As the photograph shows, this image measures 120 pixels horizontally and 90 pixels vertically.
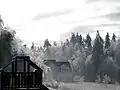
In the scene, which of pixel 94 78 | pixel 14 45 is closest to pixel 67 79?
pixel 94 78

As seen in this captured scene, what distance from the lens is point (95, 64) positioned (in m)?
83.1

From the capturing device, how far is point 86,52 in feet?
343

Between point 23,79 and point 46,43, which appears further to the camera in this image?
point 46,43

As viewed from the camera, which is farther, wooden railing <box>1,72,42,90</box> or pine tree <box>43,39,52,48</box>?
pine tree <box>43,39,52,48</box>

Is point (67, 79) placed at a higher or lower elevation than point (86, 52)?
lower

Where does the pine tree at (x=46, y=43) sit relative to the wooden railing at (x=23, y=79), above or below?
above

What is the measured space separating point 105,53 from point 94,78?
9811 millimetres

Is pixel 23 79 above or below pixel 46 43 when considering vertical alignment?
below

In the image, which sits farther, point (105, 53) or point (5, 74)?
point (105, 53)

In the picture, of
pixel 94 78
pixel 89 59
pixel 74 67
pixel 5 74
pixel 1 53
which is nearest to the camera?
pixel 5 74

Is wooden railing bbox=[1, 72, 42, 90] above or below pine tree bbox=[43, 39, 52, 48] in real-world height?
below

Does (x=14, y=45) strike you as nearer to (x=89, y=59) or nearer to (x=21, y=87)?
(x=21, y=87)

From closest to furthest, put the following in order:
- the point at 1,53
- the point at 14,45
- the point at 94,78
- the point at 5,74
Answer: the point at 5,74 < the point at 1,53 < the point at 14,45 < the point at 94,78

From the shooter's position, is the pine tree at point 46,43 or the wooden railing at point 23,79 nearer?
the wooden railing at point 23,79
